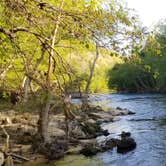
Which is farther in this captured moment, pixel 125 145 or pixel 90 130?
pixel 90 130

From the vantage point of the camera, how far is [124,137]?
19312 mm

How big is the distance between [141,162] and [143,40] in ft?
35.0

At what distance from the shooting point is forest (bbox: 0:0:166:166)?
552 centimetres

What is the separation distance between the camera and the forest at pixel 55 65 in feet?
18.1

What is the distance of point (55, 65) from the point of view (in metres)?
5.95

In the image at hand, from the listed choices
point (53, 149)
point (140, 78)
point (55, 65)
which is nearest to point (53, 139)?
point (53, 149)

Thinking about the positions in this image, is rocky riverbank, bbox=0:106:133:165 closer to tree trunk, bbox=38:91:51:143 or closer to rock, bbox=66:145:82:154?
rock, bbox=66:145:82:154

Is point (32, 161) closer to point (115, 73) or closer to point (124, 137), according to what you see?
point (124, 137)

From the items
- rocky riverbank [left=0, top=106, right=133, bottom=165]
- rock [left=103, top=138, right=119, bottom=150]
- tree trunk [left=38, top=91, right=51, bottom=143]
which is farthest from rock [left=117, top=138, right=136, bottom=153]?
tree trunk [left=38, top=91, right=51, bottom=143]

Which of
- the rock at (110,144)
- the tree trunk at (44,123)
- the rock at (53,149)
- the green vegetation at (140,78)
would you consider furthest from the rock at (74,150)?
the green vegetation at (140,78)

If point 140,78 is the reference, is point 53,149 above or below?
below

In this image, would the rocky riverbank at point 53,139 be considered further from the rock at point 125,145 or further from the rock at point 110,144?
the rock at point 125,145

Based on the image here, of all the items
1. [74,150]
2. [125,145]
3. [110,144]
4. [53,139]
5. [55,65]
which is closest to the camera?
[55,65]

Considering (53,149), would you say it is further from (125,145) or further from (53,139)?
(125,145)
